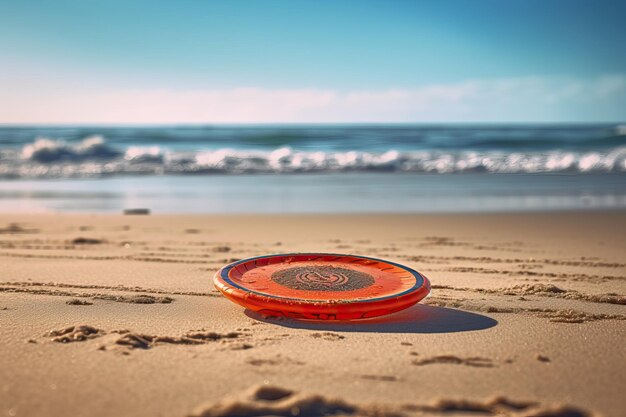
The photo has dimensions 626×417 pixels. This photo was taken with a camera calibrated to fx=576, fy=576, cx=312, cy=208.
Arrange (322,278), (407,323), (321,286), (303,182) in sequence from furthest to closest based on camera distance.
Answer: (303,182) → (322,278) → (321,286) → (407,323)

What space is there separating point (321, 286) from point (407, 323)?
21.8 inches

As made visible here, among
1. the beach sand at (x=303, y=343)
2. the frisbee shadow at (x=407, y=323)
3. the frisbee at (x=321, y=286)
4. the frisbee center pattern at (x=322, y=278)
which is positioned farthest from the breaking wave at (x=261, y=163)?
the frisbee shadow at (x=407, y=323)

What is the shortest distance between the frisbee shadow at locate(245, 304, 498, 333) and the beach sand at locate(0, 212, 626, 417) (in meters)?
0.02

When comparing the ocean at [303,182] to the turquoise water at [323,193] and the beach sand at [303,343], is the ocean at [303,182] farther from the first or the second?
the beach sand at [303,343]

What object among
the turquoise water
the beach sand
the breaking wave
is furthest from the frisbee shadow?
the breaking wave

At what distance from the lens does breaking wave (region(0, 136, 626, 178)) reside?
15.0m

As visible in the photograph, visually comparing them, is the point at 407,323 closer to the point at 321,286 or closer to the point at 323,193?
the point at 321,286

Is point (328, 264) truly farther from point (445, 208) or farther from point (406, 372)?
point (445, 208)

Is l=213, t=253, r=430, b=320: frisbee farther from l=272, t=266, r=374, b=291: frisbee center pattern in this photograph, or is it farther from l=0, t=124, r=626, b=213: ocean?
l=0, t=124, r=626, b=213: ocean

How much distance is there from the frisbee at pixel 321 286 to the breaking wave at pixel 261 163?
11.3m

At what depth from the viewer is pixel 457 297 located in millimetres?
3902

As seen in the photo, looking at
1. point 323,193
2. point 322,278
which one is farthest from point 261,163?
→ point 322,278

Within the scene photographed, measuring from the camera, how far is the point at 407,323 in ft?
10.7

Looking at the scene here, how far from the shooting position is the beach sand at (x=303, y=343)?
2.20m
